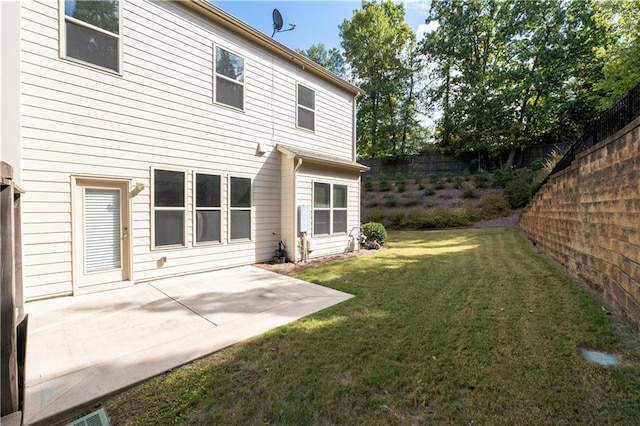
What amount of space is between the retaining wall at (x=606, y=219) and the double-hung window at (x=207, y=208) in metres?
6.46

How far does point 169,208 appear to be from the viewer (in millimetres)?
5426

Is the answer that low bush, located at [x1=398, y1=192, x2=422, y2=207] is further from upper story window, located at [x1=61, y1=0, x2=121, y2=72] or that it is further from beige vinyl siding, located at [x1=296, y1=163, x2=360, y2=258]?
upper story window, located at [x1=61, y1=0, x2=121, y2=72]

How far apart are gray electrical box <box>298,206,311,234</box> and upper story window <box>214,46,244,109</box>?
2.86 meters

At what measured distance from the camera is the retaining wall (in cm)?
305

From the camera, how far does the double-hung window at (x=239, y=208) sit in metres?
6.43

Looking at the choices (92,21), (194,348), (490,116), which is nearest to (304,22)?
(92,21)

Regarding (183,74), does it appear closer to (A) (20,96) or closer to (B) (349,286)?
(A) (20,96)

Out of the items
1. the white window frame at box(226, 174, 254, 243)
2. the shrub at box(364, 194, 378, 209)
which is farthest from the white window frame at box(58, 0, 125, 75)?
the shrub at box(364, 194, 378, 209)

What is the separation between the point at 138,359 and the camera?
2707 mm

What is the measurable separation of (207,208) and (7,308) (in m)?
4.13

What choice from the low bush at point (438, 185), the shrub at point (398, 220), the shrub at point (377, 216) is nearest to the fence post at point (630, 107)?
the shrub at point (398, 220)

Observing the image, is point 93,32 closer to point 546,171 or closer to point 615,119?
point 615,119

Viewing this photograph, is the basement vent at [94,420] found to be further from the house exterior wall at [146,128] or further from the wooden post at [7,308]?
the house exterior wall at [146,128]

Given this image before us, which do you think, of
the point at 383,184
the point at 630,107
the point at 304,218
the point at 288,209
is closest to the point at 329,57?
the point at 383,184
